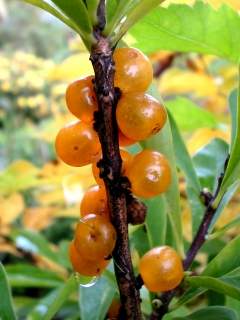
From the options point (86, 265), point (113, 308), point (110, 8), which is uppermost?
point (110, 8)

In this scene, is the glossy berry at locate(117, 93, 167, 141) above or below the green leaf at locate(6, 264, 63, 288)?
above

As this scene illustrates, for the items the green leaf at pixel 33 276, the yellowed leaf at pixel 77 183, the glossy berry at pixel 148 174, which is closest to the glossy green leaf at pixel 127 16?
the glossy berry at pixel 148 174

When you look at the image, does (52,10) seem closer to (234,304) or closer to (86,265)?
(86,265)

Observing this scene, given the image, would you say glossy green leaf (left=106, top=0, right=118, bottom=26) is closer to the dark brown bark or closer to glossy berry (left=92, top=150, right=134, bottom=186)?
the dark brown bark

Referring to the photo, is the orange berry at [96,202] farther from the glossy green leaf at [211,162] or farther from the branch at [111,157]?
the glossy green leaf at [211,162]

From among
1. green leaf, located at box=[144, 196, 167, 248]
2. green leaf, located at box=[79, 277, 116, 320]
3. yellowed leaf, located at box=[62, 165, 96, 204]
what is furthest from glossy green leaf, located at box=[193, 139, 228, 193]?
yellowed leaf, located at box=[62, 165, 96, 204]

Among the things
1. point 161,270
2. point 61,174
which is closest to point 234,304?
point 161,270
